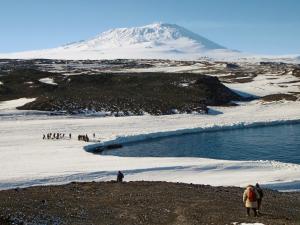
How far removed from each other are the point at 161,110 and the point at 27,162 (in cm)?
4395

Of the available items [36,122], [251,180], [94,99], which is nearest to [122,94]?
A: [94,99]

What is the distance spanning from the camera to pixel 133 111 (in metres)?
87.8

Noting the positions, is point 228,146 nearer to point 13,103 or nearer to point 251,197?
point 251,197

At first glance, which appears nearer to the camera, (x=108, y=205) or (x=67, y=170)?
(x=108, y=205)

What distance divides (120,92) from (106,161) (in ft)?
179

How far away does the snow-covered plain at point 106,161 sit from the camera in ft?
136

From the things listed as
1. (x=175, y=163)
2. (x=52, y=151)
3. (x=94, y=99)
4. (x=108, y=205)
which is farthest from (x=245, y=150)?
(x=94, y=99)

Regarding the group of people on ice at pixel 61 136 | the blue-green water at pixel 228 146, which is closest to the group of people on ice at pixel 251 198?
the blue-green water at pixel 228 146

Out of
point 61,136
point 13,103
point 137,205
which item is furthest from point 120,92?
point 137,205

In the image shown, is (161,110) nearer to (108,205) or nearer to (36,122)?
(36,122)

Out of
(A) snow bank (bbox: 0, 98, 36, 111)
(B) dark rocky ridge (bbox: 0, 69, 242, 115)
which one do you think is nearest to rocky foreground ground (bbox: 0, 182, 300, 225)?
(A) snow bank (bbox: 0, 98, 36, 111)

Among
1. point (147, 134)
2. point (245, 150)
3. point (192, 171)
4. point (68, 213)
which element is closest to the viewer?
point (68, 213)

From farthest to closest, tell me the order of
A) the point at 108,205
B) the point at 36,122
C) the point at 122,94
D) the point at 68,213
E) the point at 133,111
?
the point at 122,94
the point at 133,111
the point at 36,122
the point at 108,205
the point at 68,213

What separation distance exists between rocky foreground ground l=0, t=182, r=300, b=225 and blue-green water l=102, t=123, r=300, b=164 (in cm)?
1927
